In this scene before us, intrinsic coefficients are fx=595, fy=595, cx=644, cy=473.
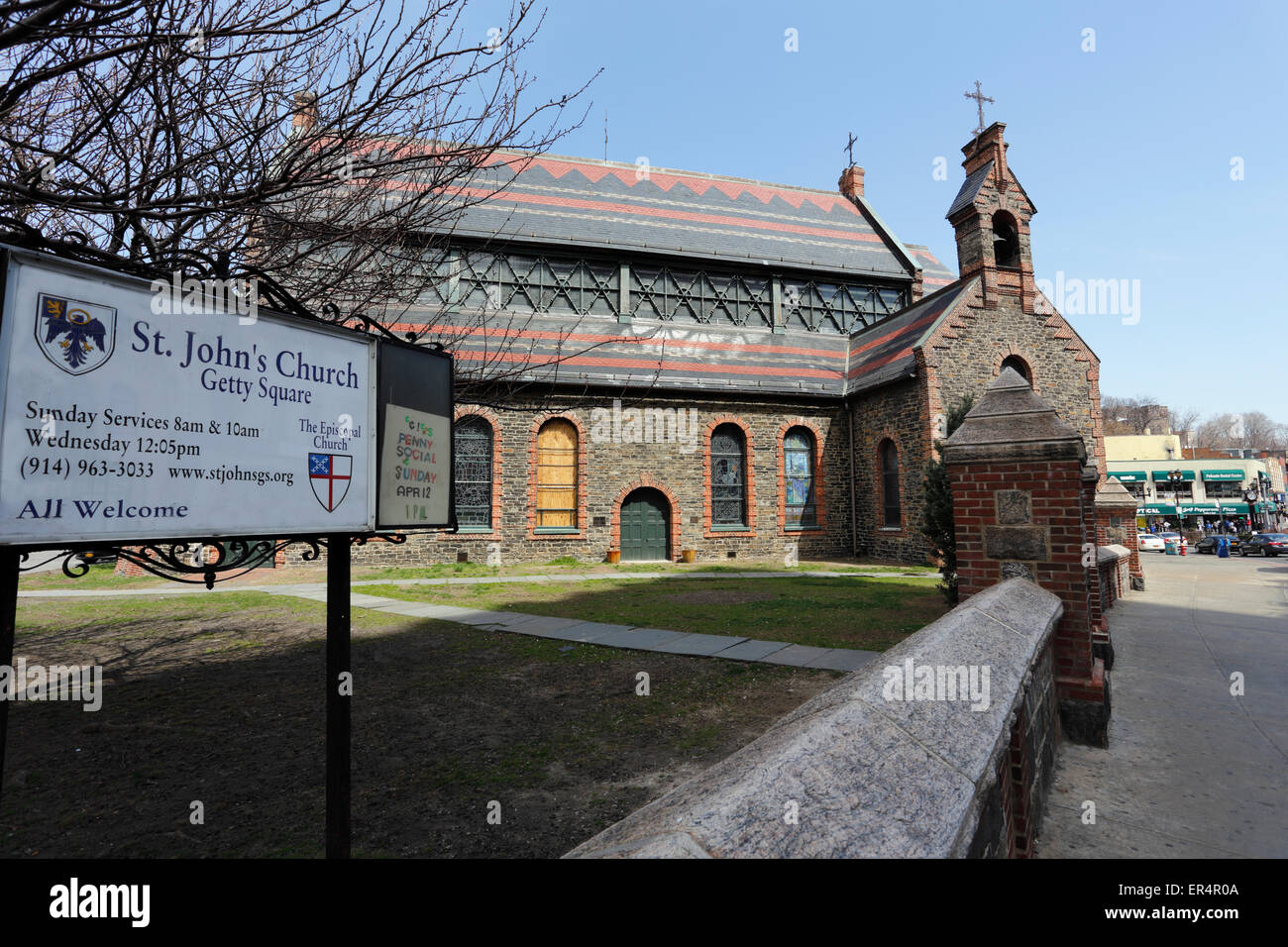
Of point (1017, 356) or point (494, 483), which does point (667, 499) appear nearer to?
point (494, 483)

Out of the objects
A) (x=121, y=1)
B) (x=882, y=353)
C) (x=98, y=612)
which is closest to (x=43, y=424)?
(x=121, y=1)

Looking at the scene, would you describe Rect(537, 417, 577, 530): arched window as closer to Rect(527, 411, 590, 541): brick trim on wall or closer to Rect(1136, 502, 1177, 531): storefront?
Rect(527, 411, 590, 541): brick trim on wall

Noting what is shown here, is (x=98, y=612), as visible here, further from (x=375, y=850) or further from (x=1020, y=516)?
(x=1020, y=516)

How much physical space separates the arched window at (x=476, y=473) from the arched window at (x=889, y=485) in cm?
1226

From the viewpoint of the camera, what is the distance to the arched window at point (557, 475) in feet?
60.1

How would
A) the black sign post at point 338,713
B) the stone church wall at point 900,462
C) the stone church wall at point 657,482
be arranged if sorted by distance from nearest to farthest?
1. the black sign post at point 338,713
2. the stone church wall at point 900,462
3. the stone church wall at point 657,482

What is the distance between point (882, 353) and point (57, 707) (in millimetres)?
20826

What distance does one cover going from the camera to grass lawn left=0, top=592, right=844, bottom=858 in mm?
3275

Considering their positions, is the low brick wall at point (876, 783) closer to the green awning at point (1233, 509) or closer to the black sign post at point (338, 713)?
the black sign post at point (338, 713)

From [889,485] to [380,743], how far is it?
17.4 m

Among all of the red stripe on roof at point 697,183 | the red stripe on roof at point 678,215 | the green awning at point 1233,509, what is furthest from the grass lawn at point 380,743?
the green awning at point 1233,509

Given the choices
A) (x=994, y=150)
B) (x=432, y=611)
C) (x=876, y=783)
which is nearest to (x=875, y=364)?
(x=994, y=150)

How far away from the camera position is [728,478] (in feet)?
64.7

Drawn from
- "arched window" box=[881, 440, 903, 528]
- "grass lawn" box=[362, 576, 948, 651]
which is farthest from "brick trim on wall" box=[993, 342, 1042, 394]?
"grass lawn" box=[362, 576, 948, 651]
